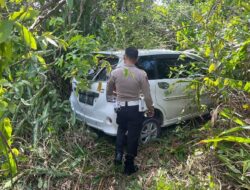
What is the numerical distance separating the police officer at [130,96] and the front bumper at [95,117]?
45 centimetres

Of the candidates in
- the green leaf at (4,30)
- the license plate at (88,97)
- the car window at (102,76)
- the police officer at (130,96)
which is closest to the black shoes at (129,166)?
the police officer at (130,96)

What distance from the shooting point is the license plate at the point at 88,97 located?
557 cm

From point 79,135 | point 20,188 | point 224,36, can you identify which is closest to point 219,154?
point 224,36

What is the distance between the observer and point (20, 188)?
4.66 m

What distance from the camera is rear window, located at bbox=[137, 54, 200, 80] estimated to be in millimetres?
5738

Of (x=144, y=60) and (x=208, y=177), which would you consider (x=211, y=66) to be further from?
(x=208, y=177)

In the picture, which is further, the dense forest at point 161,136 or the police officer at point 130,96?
the police officer at point 130,96

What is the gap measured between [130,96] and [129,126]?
1.41ft

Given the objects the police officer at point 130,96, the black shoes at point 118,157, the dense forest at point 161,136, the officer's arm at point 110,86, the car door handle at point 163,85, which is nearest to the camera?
the dense forest at point 161,136

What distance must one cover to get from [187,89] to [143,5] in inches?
130

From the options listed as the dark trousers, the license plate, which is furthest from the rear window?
the dark trousers

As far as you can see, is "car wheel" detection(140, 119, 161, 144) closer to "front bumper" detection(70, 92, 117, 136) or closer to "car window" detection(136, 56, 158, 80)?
"front bumper" detection(70, 92, 117, 136)

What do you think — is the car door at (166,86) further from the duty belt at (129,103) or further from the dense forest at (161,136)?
the duty belt at (129,103)

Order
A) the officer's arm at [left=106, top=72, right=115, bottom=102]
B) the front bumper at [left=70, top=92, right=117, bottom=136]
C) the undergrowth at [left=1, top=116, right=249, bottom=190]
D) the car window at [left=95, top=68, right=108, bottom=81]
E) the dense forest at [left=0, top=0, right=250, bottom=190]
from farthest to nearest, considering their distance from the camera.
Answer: the car window at [left=95, top=68, right=108, bottom=81], the front bumper at [left=70, top=92, right=117, bottom=136], the officer's arm at [left=106, top=72, right=115, bottom=102], the undergrowth at [left=1, top=116, right=249, bottom=190], the dense forest at [left=0, top=0, right=250, bottom=190]
